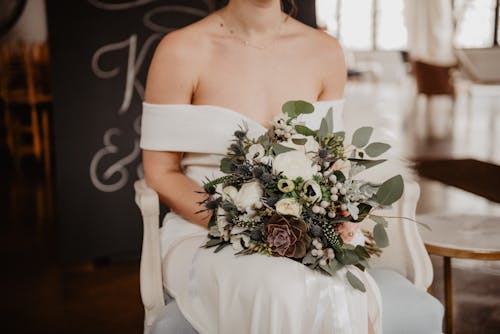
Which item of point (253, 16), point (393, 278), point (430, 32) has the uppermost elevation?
point (430, 32)

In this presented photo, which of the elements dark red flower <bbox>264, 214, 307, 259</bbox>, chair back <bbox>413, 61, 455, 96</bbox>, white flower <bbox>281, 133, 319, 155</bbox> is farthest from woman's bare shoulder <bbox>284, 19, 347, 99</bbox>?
chair back <bbox>413, 61, 455, 96</bbox>

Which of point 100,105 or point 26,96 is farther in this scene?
point 26,96

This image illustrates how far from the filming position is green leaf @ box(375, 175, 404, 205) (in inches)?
60.7

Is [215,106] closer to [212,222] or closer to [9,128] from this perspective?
[212,222]

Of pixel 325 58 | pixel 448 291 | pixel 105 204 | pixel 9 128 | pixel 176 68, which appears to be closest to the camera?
pixel 176 68

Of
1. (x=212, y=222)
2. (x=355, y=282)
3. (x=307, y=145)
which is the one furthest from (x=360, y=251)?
(x=212, y=222)

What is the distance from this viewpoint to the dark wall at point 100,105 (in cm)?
334

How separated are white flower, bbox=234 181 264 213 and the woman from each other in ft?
0.43

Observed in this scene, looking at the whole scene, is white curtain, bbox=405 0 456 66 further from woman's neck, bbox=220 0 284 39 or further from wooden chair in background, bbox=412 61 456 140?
woman's neck, bbox=220 0 284 39

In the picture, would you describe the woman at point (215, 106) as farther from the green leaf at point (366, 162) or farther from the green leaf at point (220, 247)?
the green leaf at point (366, 162)

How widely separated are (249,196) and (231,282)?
0.21 m

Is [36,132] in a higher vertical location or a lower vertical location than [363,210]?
lower

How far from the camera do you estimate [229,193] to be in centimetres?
157

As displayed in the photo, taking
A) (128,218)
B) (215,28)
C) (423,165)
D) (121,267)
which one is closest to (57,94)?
(128,218)
